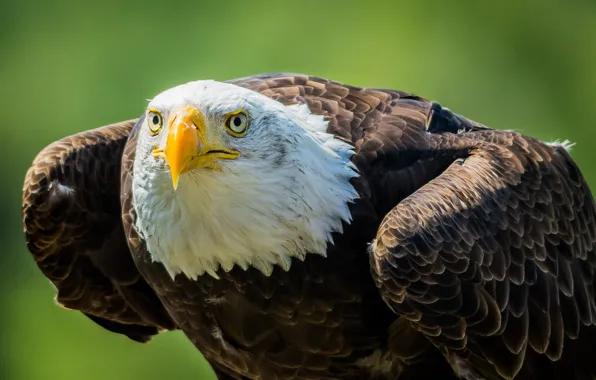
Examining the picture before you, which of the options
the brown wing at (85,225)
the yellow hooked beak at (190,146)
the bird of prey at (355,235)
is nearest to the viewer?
the yellow hooked beak at (190,146)

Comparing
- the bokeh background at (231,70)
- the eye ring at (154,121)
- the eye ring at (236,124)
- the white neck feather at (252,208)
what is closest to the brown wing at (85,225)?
the white neck feather at (252,208)

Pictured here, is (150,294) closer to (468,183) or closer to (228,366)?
(228,366)

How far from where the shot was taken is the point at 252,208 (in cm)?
516

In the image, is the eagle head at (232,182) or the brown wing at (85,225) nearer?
the eagle head at (232,182)

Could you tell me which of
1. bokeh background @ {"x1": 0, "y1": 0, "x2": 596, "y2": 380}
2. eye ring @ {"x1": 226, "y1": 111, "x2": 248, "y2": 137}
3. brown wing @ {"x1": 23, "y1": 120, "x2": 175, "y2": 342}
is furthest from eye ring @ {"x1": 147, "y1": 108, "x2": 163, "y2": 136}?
bokeh background @ {"x1": 0, "y1": 0, "x2": 596, "y2": 380}

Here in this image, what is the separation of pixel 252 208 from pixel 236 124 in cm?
37

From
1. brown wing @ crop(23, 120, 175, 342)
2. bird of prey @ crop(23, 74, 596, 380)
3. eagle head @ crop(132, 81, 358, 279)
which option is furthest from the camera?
brown wing @ crop(23, 120, 175, 342)

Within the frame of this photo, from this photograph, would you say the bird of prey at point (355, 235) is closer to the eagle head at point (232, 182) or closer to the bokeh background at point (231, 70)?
the eagle head at point (232, 182)

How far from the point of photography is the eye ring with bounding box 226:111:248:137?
200 inches

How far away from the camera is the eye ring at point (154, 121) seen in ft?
16.7

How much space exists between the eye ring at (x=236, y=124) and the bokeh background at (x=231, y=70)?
5447 mm

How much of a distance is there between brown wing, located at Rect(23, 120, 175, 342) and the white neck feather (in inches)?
41.8

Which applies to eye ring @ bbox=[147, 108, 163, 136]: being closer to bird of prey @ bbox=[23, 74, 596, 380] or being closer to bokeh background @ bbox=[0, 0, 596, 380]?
bird of prey @ bbox=[23, 74, 596, 380]

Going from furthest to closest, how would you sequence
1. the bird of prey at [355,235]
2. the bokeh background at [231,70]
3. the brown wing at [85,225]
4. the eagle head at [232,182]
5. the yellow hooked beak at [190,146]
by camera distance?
the bokeh background at [231,70], the brown wing at [85,225], the bird of prey at [355,235], the eagle head at [232,182], the yellow hooked beak at [190,146]
